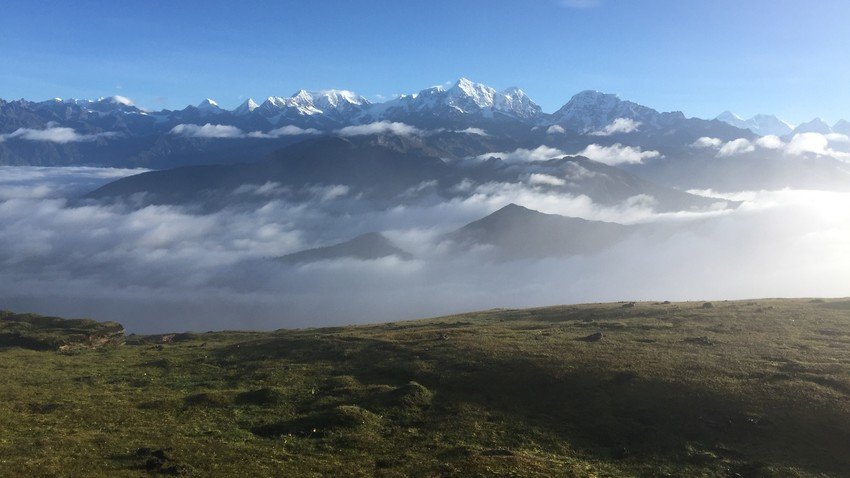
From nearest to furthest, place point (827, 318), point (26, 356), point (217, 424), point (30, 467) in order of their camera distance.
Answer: point (30, 467)
point (217, 424)
point (26, 356)
point (827, 318)

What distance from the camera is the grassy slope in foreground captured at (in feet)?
143

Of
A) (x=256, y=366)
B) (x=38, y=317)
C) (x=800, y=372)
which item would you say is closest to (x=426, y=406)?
(x=256, y=366)

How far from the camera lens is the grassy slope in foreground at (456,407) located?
143 ft

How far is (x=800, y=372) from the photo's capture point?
204 feet

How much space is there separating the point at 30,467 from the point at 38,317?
109724 mm

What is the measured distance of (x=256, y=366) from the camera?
79.8 metres

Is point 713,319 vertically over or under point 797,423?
over

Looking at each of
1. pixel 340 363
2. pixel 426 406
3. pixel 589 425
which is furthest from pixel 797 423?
pixel 340 363

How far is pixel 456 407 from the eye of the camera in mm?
58438

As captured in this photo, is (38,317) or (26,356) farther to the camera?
(38,317)

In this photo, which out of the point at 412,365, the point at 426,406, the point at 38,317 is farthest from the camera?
the point at 38,317

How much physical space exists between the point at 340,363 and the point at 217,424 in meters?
26.9

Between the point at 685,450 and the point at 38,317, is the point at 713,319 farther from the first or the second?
the point at 38,317

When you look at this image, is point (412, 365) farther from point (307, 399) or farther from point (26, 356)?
point (26, 356)
